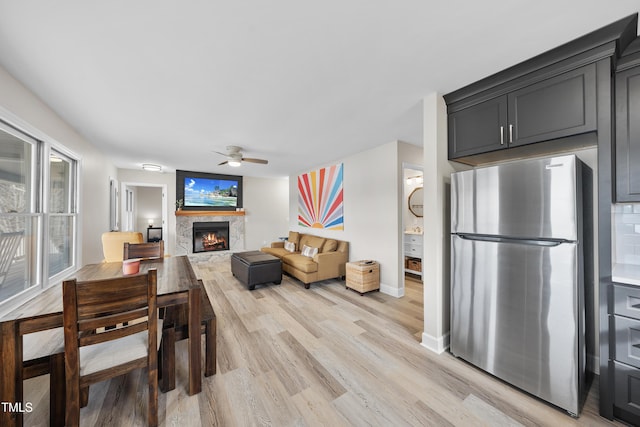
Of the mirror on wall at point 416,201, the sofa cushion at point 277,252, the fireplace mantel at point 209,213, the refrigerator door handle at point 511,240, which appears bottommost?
the sofa cushion at point 277,252

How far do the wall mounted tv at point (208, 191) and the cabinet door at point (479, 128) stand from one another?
5.98 meters

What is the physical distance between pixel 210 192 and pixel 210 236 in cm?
125

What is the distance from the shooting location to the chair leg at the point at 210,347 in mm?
1884

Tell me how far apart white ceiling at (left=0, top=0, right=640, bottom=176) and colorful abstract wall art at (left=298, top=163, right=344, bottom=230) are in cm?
218

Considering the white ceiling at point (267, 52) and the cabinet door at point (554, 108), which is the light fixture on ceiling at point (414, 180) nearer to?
the white ceiling at point (267, 52)

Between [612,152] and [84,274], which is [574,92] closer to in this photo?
[612,152]

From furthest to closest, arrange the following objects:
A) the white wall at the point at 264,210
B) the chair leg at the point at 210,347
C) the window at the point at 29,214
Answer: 1. the white wall at the point at 264,210
2. the window at the point at 29,214
3. the chair leg at the point at 210,347

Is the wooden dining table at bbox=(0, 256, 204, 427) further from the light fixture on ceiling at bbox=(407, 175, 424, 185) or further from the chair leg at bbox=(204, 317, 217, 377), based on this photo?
the light fixture on ceiling at bbox=(407, 175, 424, 185)

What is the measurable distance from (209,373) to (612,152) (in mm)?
3338

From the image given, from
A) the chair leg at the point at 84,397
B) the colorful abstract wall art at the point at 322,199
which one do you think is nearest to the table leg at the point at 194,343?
the chair leg at the point at 84,397

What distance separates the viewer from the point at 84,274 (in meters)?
1.98

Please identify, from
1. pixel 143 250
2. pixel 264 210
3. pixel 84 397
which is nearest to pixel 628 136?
pixel 84 397

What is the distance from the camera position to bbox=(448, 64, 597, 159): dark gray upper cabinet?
163 centimetres

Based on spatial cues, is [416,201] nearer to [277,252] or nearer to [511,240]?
[277,252]
